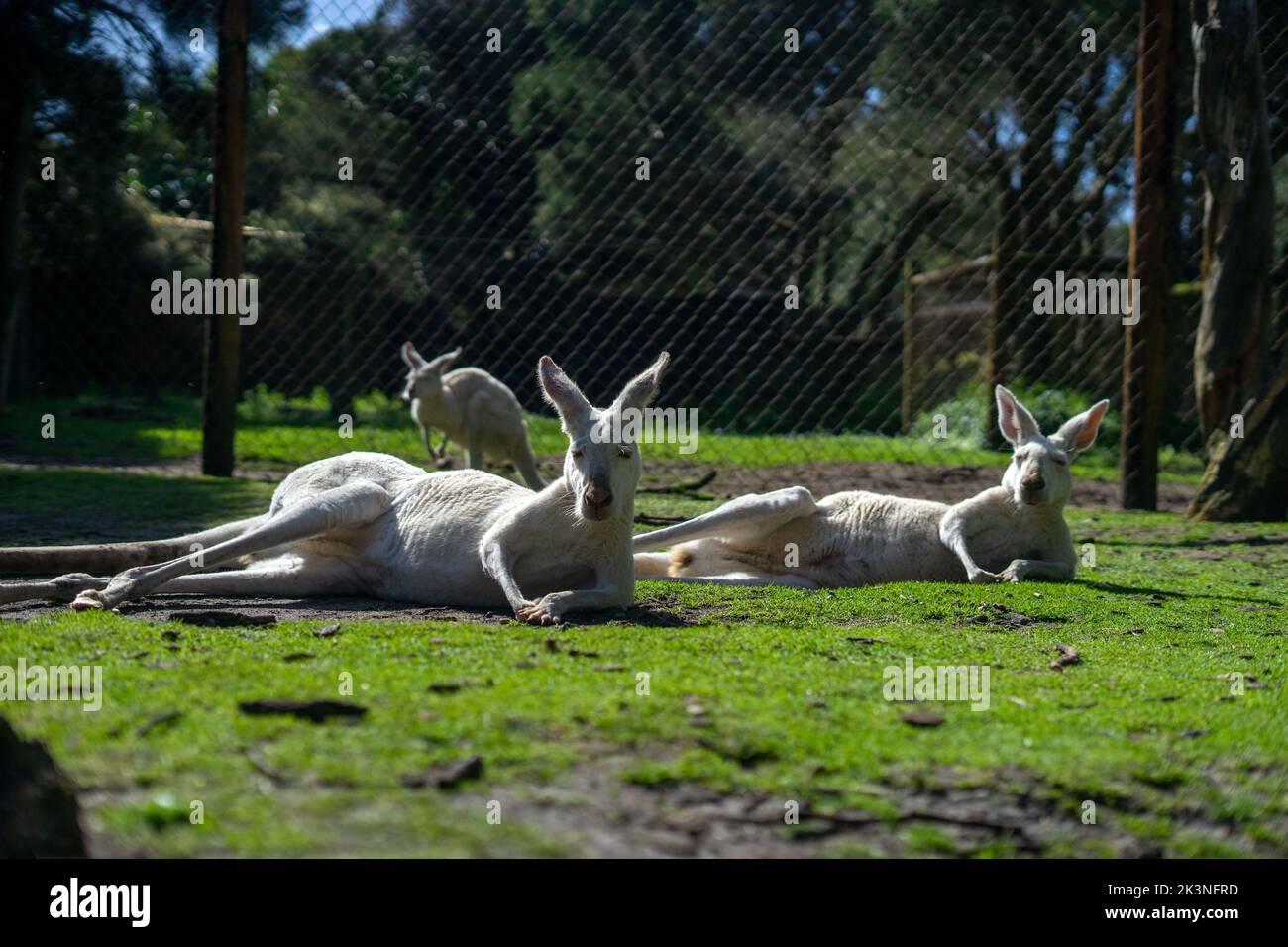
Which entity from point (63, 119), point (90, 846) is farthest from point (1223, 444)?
point (63, 119)

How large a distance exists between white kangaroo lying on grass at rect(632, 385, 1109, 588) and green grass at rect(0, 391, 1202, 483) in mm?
3932

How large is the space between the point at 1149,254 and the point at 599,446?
573cm

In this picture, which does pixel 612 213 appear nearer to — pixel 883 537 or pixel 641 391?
pixel 883 537

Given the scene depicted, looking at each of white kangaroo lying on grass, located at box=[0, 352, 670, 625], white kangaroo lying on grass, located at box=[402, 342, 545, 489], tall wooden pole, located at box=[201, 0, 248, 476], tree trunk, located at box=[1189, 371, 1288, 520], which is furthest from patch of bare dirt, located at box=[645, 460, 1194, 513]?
white kangaroo lying on grass, located at box=[0, 352, 670, 625]

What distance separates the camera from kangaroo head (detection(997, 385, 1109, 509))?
5.64m

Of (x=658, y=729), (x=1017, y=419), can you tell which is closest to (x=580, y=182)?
(x=1017, y=419)

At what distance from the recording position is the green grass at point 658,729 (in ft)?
7.31

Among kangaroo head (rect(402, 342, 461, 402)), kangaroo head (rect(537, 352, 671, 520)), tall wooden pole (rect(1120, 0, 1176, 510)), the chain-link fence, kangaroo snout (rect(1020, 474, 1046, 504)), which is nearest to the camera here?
kangaroo head (rect(537, 352, 671, 520))

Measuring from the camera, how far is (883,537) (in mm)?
5797

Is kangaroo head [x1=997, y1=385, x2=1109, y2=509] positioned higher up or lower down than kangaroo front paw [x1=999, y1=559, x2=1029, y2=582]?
higher up

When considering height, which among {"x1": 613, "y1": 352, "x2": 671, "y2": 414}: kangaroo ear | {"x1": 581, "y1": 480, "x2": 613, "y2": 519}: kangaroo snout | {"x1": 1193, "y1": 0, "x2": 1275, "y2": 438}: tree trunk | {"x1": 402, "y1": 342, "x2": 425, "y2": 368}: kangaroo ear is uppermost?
{"x1": 1193, "y1": 0, "x2": 1275, "y2": 438}: tree trunk

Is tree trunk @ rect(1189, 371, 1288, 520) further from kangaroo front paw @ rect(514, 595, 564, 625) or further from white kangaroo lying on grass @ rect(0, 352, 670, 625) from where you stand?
kangaroo front paw @ rect(514, 595, 564, 625)
